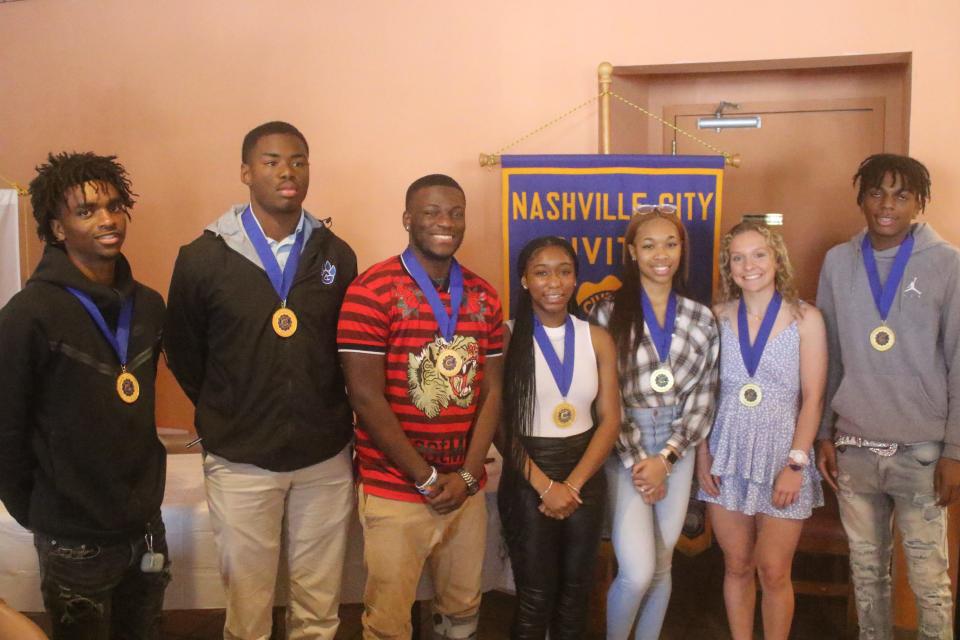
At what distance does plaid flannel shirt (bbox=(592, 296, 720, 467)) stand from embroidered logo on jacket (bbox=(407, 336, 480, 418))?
0.59 metres

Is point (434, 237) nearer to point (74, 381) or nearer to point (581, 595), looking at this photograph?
point (74, 381)

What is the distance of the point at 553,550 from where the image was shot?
104 inches

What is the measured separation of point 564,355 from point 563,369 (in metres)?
0.05

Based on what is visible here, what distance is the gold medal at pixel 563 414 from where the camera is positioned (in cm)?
268

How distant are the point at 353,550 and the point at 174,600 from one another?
28.6 inches

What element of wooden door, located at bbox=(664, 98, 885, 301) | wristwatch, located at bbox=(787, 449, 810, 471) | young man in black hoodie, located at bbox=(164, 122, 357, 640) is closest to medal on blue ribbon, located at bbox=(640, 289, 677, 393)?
wristwatch, located at bbox=(787, 449, 810, 471)

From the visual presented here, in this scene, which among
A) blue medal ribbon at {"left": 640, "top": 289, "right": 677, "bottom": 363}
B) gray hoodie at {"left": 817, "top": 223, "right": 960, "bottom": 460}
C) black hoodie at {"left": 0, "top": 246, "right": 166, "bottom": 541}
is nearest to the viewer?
black hoodie at {"left": 0, "top": 246, "right": 166, "bottom": 541}

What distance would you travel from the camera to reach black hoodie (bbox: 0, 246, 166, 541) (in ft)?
6.99

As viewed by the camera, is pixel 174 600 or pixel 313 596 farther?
pixel 174 600

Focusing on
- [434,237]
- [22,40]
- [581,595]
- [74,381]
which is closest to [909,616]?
[581,595]

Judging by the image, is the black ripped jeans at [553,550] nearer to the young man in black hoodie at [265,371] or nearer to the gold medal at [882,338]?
the young man in black hoodie at [265,371]

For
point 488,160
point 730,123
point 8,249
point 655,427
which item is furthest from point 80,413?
point 730,123

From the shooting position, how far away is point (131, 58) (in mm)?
4180

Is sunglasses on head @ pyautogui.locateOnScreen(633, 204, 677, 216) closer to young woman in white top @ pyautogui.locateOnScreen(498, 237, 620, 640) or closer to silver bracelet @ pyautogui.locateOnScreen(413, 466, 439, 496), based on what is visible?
young woman in white top @ pyautogui.locateOnScreen(498, 237, 620, 640)
